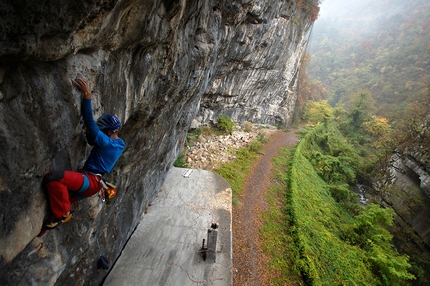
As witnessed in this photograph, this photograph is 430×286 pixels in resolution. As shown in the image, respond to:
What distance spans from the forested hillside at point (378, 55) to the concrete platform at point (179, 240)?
34560 mm

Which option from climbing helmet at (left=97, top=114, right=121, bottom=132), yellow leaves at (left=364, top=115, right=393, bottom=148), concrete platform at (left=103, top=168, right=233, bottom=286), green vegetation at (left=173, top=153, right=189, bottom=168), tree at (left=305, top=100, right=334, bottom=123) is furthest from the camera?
tree at (left=305, top=100, right=334, bottom=123)

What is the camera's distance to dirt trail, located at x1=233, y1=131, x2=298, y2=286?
786cm

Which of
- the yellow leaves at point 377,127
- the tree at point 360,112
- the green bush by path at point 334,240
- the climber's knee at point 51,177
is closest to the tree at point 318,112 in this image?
the tree at point 360,112

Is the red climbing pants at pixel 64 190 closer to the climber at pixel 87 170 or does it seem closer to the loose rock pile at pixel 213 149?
the climber at pixel 87 170

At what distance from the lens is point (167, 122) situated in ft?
22.0

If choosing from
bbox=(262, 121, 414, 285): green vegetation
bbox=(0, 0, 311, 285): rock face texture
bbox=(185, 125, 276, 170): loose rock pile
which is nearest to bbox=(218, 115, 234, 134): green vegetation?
bbox=(185, 125, 276, 170): loose rock pile

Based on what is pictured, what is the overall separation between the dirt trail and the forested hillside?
96.4 feet

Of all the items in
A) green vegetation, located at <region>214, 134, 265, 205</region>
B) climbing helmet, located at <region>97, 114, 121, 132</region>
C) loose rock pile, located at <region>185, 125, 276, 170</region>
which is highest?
climbing helmet, located at <region>97, 114, 121, 132</region>

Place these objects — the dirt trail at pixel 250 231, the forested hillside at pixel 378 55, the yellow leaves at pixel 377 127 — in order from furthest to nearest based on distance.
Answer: the forested hillside at pixel 378 55 < the yellow leaves at pixel 377 127 < the dirt trail at pixel 250 231

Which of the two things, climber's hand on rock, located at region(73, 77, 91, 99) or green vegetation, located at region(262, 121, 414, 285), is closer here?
climber's hand on rock, located at region(73, 77, 91, 99)

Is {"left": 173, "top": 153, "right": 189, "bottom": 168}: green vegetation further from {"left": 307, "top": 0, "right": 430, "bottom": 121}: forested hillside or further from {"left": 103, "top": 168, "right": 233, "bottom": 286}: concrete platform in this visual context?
{"left": 307, "top": 0, "right": 430, "bottom": 121}: forested hillside

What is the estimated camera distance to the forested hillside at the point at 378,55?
37719mm

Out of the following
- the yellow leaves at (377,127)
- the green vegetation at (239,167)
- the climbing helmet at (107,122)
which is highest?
the climbing helmet at (107,122)

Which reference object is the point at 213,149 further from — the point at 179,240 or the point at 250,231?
the point at 179,240
